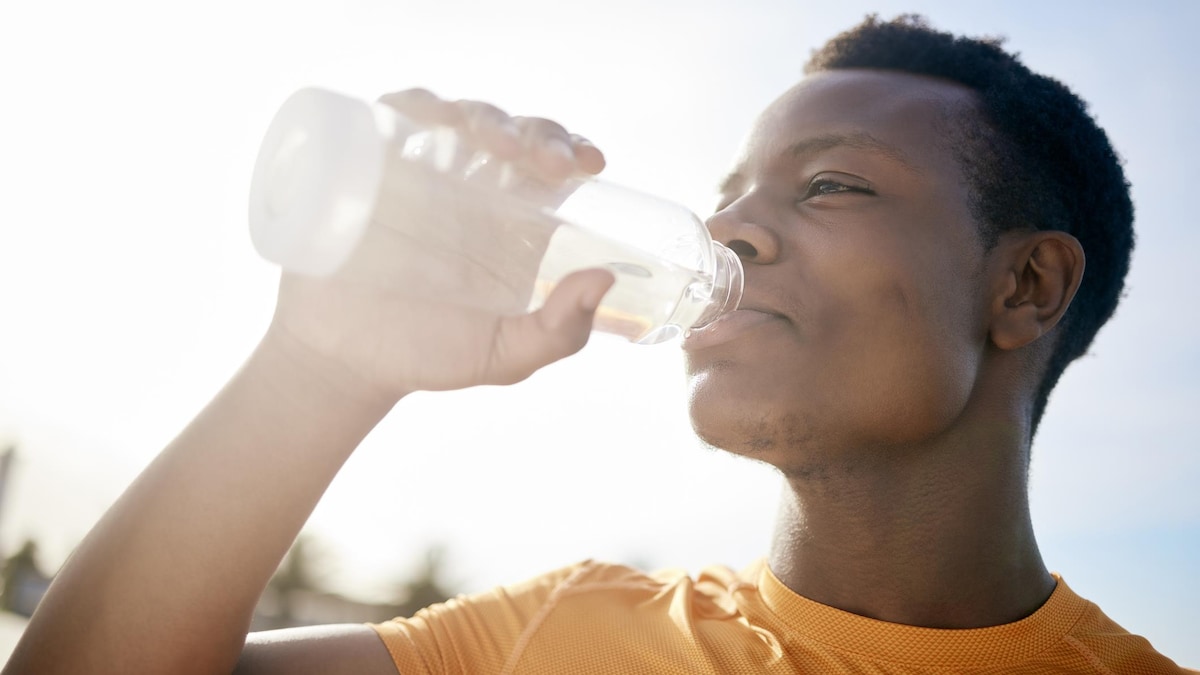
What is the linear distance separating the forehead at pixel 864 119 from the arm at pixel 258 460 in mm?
820

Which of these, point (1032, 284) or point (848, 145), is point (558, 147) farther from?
point (1032, 284)

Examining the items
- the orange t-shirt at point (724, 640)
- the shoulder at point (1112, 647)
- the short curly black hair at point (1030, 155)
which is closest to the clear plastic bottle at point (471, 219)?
the orange t-shirt at point (724, 640)

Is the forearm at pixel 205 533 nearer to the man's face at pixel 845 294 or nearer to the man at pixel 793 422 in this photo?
the man at pixel 793 422

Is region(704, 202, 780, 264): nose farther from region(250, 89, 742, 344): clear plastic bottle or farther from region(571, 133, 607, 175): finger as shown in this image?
region(571, 133, 607, 175): finger

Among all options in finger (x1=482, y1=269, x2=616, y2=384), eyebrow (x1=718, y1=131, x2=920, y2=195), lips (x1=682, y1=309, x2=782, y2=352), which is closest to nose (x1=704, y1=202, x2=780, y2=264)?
lips (x1=682, y1=309, x2=782, y2=352)

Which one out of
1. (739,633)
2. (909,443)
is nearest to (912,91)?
(909,443)

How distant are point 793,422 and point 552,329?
2.36ft

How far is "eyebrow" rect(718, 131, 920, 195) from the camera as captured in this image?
2139 mm

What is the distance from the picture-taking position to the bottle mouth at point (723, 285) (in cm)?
190

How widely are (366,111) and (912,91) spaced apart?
153 centimetres

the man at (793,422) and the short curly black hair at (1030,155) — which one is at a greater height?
the short curly black hair at (1030,155)

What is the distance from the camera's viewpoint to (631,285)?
1.78 meters

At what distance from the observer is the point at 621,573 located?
2338 mm

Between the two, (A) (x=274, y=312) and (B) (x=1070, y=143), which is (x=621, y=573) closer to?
(A) (x=274, y=312)
